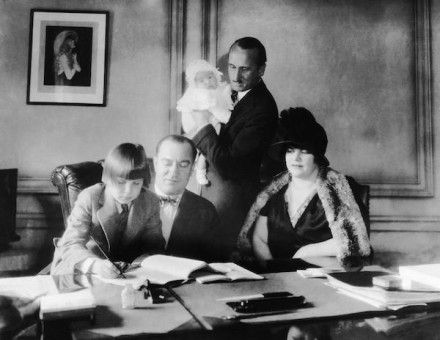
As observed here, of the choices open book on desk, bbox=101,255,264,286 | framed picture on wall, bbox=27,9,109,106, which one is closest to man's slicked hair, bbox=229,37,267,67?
framed picture on wall, bbox=27,9,109,106

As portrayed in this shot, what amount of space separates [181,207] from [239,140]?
45 centimetres

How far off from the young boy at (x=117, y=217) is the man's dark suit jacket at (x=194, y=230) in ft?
0.27

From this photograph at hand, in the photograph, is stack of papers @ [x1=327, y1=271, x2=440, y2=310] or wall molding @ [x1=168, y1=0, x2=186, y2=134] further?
wall molding @ [x1=168, y1=0, x2=186, y2=134]

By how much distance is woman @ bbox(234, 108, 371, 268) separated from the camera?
2422 mm

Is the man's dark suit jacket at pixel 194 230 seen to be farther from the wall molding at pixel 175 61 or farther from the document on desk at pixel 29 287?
the document on desk at pixel 29 287

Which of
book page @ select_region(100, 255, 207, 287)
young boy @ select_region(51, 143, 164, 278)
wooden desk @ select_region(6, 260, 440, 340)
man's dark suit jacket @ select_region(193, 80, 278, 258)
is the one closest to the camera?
wooden desk @ select_region(6, 260, 440, 340)

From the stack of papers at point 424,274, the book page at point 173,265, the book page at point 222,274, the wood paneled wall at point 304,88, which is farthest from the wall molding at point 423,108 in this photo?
the book page at point 173,265

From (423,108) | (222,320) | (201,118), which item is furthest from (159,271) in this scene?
(423,108)

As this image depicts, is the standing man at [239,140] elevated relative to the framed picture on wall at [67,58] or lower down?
lower down

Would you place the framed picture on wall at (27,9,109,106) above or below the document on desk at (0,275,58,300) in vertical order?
above

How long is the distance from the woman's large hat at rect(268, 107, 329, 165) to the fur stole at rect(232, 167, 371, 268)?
0.11 metres

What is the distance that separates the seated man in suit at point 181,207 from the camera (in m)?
2.31

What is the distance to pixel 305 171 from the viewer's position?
2477 millimetres

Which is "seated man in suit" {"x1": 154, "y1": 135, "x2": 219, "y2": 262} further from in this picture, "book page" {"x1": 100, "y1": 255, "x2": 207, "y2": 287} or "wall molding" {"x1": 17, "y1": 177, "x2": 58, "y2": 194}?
"wall molding" {"x1": 17, "y1": 177, "x2": 58, "y2": 194}
